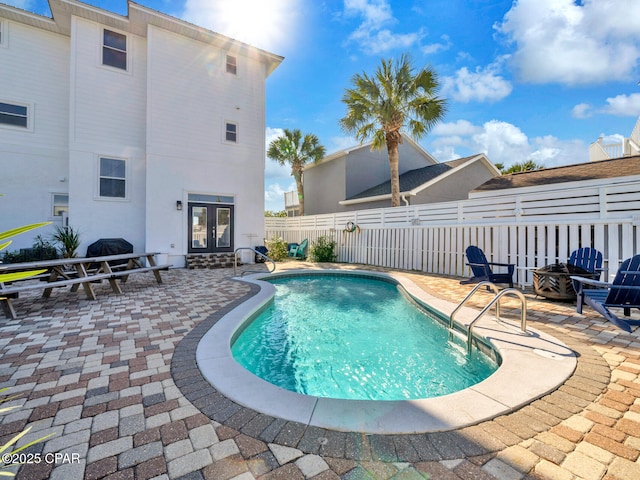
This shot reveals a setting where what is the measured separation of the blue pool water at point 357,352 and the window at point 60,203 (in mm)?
9904

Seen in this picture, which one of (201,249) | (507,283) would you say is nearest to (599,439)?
(507,283)

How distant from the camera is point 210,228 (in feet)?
38.1

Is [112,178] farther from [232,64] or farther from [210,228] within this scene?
[232,64]

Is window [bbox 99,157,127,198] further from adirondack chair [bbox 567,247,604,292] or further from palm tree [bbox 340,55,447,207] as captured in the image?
adirondack chair [bbox 567,247,604,292]

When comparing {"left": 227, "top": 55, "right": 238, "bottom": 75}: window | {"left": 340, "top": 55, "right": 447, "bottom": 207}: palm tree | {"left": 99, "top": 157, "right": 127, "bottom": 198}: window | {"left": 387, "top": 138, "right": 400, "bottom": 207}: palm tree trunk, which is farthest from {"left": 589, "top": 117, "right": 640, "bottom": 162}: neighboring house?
{"left": 99, "top": 157, "right": 127, "bottom": 198}: window

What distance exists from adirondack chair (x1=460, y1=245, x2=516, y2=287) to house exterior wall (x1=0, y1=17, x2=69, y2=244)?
13.7m

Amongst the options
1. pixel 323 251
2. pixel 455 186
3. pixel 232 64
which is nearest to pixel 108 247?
pixel 323 251

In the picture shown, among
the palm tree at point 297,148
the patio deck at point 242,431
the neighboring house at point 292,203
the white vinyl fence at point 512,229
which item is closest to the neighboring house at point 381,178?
the palm tree at point 297,148

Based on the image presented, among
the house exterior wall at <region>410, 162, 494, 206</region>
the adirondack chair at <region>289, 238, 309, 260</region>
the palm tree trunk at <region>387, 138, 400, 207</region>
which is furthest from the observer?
the house exterior wall at <region>410, 162, 494, 206</region>

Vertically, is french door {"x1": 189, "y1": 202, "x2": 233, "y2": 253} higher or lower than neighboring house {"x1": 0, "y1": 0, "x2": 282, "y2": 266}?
lower

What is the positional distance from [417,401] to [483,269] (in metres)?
5.20

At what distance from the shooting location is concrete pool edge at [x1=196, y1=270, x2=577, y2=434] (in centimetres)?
197

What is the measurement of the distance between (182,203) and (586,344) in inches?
457

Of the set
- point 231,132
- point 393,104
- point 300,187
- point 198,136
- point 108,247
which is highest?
point 393,104
